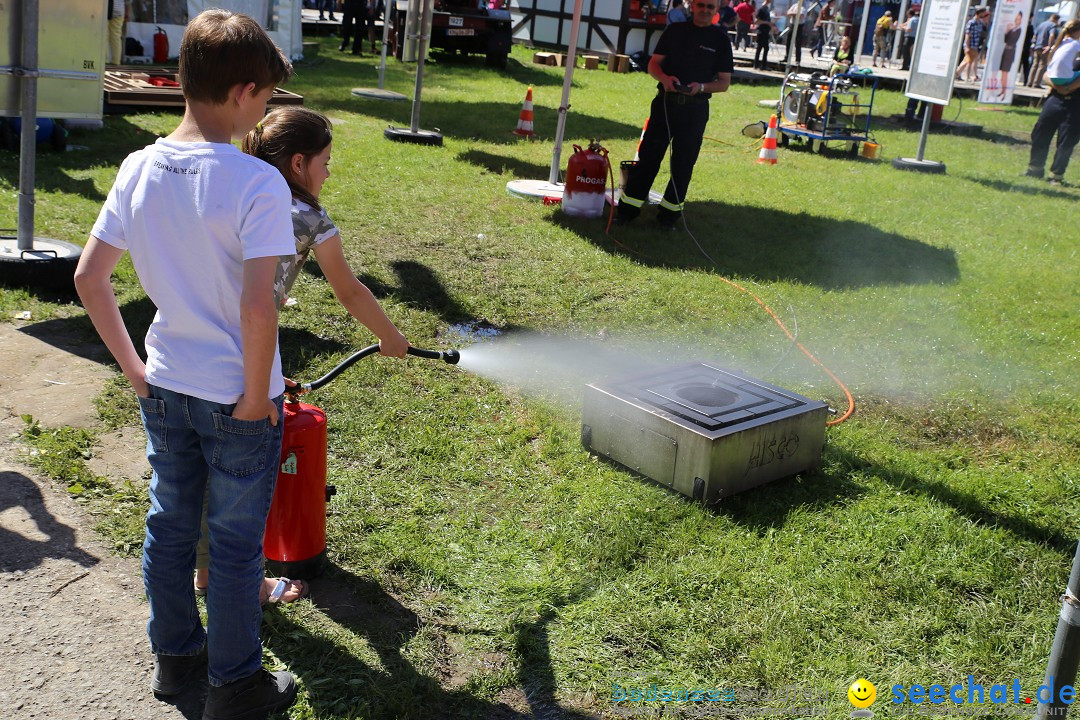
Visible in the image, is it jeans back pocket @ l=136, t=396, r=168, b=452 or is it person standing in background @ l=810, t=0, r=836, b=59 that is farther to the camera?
person standing in background @ l=810, t=0, r=836, b=59

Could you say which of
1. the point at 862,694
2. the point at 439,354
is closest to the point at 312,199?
Answer: the point at 439,354

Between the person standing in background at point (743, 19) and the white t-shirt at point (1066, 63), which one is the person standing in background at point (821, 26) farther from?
the white t-shirt at point (1066, 63)

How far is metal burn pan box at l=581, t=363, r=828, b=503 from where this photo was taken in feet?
13.8

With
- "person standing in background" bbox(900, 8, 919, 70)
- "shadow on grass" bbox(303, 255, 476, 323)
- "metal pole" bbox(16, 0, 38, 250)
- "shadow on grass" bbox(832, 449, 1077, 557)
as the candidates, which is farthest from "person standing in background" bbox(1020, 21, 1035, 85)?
"metal pole" bbox(16, 0, 38, 250)

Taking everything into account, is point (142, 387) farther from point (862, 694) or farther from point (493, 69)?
point (493, 69)

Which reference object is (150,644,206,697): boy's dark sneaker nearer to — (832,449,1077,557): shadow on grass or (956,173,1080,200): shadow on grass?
(832,449,1077,557): shadow on grass

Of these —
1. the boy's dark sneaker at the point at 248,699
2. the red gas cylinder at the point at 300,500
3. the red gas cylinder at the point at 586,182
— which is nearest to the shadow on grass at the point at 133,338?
the red gas cylinder at the point at 300,500

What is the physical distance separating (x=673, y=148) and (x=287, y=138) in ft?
20.6

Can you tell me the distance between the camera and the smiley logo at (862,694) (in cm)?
312

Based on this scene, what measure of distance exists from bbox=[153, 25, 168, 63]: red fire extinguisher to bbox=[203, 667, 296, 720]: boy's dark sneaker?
54.6 feet

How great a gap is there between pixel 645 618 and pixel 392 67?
1888cm

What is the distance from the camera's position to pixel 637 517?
4.14m

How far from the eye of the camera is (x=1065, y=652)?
7.75ft

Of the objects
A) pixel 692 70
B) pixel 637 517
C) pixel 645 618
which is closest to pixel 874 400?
pixel 637 517
